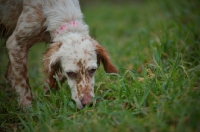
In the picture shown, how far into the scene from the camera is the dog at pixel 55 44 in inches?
108

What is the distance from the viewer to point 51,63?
2883mm

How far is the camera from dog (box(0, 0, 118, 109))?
108 inches

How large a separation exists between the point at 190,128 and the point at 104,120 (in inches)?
28.0

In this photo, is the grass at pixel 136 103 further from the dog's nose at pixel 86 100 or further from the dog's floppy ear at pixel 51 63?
the dog's floppy ear at pixel 51 63

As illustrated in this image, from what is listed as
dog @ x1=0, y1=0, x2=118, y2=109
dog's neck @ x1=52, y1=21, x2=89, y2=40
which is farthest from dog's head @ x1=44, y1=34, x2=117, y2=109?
dog's neck @ x1=52, y1=21, x2=89, y2=40

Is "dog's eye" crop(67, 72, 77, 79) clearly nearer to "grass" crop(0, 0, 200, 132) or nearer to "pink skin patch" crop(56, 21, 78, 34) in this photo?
"grass" crop(0, 0, 200, 132)

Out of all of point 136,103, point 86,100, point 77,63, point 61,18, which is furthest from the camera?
point 61,18

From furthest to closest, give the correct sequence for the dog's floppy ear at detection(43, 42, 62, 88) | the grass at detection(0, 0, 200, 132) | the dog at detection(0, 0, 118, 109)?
the dog's floppy ear at detection(43, 42, 62, 88) → the dog at detection(0, 0, 118, 109) → the grass at detection(0, 0, 200, 132)

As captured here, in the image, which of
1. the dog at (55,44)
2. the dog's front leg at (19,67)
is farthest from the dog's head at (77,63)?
the dog's front leg at (19,67)

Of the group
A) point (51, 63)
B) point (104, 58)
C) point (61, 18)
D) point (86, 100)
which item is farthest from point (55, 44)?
point (86, 100)

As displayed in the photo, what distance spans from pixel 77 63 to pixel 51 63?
341 millimetres

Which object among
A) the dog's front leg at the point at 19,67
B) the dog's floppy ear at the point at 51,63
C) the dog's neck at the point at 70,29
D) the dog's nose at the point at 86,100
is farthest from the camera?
the dog's front leg at the point at 19,67

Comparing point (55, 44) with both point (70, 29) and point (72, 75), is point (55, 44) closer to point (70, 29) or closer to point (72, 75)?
point (70, 29)

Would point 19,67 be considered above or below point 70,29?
below
